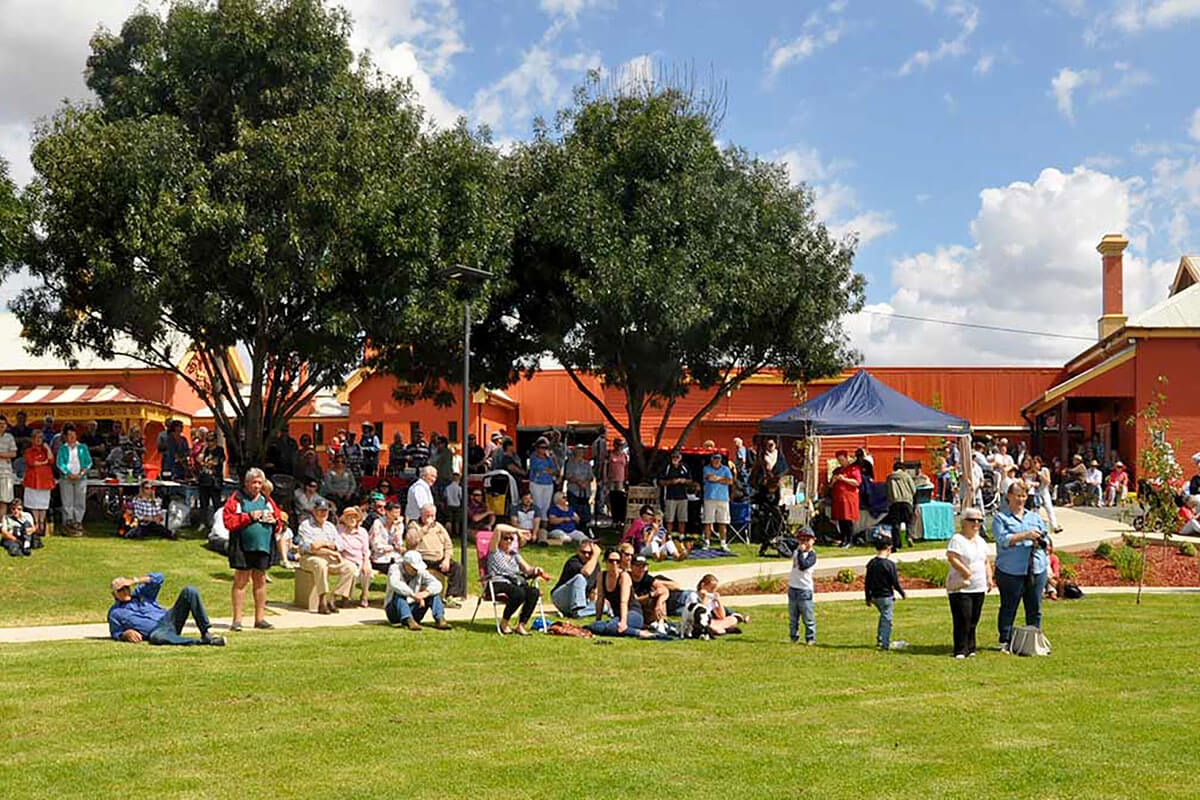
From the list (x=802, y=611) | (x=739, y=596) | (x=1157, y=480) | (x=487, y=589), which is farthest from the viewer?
(x=1157, y=480)

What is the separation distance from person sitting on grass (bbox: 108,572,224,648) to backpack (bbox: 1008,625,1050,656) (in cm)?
774

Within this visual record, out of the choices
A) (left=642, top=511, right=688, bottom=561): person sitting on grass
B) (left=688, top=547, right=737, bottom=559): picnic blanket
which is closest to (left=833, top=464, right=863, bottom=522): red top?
(left=688, top=547, right=737, bottom=559): picnic blanket

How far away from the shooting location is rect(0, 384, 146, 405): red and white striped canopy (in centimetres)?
3478

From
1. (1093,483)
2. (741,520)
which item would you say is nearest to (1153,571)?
(741,520)

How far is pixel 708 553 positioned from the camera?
21.1m

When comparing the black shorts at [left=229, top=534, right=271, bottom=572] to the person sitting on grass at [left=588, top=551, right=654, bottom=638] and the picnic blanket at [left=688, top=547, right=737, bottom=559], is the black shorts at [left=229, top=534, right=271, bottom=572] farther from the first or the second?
the picnic blanket at [left=688, top=547, right=737, bottom=559]

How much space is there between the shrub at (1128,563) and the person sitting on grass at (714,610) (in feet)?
27.0

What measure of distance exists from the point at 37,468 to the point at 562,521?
8585mm

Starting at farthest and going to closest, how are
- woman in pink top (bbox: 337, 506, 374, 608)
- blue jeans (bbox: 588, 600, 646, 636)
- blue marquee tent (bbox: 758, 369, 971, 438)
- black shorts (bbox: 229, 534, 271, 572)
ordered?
1. blue marquee tent (bbox: 758, 369, 971, 438)
2. woman in pink top (bbox: 337, 506, 374, 608)
3. blue jeans (bbox: 588, 600, 646, 636)
4. black shorts (bbox: 229, 534, 271, 572)

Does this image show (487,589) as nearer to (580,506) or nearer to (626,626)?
(626,626)

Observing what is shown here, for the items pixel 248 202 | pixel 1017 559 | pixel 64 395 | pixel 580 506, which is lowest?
pixel 1017 559

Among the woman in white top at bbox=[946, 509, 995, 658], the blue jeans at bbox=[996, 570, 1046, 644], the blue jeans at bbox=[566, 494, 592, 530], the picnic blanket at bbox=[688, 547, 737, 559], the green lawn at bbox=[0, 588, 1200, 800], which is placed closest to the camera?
the green lawn at bbox=[0, 588, 1200, 800]

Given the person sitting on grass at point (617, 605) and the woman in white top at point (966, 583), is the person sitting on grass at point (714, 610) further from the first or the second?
the woman in white top at point (966, 583)

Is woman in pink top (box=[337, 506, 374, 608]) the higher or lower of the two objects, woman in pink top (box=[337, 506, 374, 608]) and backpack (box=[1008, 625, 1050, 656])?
the higher
